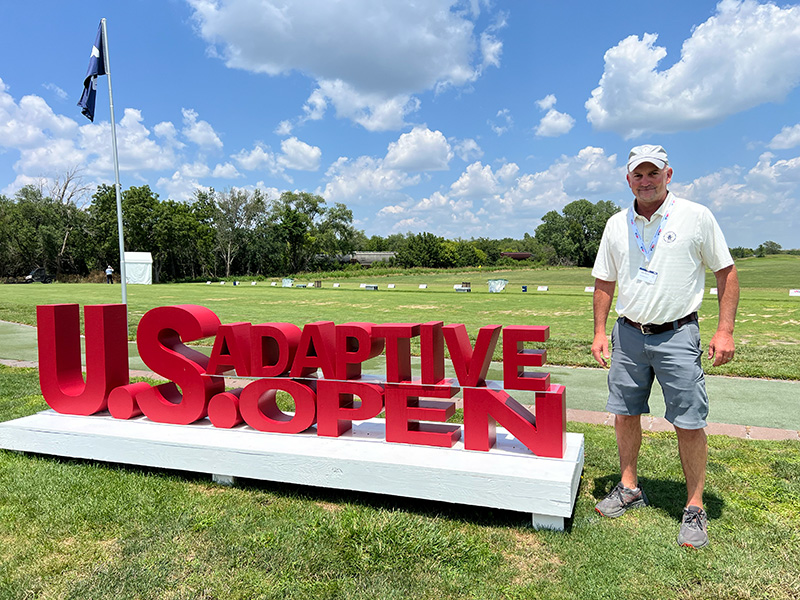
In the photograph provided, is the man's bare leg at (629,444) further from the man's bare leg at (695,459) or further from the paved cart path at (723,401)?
the paved cart path at (723,401)

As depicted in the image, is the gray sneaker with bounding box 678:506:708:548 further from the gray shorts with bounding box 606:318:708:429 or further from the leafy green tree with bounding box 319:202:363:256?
the leafy green tree with bounding box 319:202:363:256

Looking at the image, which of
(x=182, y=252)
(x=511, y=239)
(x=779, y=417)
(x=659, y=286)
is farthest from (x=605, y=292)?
(x=511, y=239)

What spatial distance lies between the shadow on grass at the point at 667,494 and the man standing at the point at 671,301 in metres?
0.34

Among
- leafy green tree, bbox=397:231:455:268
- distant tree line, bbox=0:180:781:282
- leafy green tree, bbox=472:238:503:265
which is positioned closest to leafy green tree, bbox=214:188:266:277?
distant tree line, bbox=0:180:781:282

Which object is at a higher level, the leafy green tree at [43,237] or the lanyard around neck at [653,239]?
the leafy green tree at [43,237]

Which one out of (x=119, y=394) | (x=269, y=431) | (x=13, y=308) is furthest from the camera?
(x=13, y=308)

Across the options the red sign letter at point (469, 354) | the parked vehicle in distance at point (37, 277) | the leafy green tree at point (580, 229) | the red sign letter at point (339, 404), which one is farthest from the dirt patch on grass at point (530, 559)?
the leafy green tree at point (580, 229)

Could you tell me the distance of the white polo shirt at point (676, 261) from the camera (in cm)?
329

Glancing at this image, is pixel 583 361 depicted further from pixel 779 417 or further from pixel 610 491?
pixel 610 491

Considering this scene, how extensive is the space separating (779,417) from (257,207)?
70.6 meters

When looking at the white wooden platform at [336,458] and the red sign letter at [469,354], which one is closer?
the white wooden platform at [336,458]

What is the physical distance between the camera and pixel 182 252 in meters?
63.7

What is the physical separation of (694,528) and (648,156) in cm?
221

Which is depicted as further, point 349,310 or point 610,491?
point 349,310
